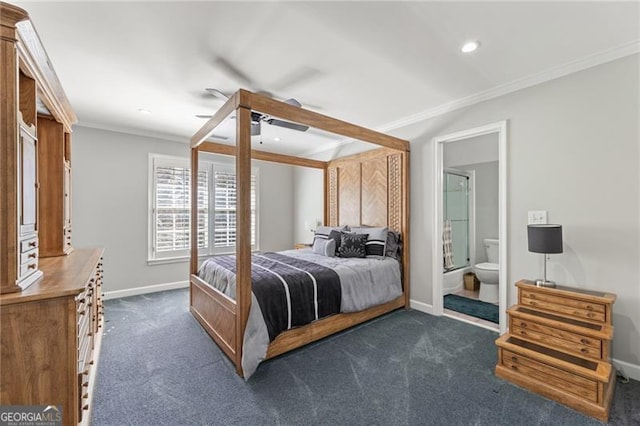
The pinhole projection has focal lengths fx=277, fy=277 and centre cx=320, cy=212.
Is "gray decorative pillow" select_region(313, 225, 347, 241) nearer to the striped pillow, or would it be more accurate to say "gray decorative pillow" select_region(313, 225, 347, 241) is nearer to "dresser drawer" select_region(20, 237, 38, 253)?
the striped pillow

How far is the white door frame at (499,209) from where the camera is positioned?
287 cm

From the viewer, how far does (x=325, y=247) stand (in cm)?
389

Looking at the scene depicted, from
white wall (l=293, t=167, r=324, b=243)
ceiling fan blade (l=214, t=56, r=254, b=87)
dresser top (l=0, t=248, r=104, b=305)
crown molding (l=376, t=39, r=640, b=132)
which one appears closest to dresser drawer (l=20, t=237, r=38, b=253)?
dresser top (l=0, t=248, r=104, b=305)

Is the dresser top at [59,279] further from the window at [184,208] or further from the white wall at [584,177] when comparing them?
the white wall at [584,177]

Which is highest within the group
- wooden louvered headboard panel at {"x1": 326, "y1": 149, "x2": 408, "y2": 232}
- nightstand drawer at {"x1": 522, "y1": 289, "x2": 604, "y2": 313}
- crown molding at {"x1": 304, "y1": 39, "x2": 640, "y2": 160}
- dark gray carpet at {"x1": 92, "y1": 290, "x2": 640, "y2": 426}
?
crown molding at {"x1": 304, "y1": 39, "x2": 640, "y2": 160}

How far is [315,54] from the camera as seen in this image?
7.52 feet

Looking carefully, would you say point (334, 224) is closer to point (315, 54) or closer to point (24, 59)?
point (315, 54)

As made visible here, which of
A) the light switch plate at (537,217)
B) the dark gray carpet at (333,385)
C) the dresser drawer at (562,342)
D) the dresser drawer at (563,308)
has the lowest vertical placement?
the dark gray carpet at (333,385)

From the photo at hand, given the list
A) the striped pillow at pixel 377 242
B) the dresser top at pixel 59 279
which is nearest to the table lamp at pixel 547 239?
the striped pillow at pixel 377 242

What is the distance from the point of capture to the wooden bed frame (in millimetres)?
2275

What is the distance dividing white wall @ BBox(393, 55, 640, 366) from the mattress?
4.18ft

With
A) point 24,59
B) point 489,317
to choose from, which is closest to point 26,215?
point 24,59

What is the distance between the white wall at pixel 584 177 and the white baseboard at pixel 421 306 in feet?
3.15

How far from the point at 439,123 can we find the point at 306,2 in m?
2.38
